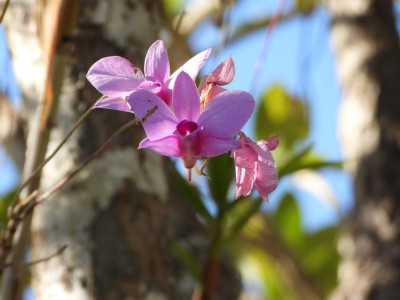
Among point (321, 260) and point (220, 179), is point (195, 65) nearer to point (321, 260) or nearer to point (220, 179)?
point (220, 179)

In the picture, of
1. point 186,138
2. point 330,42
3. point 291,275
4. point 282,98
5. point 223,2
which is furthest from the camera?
point 282,98

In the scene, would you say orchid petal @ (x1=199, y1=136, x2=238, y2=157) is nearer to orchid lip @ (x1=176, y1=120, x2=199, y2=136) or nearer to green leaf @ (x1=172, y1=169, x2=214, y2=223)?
orchid lip @ (x1=176, y1=120, x2=199, y2=136)

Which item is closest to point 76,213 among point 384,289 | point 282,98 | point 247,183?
point 247,183

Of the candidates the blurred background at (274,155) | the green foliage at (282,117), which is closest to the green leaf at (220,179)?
the blurred background at (274,155)

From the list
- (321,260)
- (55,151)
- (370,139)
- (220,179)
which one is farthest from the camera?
(321,260)

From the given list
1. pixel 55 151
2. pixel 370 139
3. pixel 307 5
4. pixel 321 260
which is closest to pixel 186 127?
pixel 55 151

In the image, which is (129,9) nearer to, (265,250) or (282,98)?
(265,250)

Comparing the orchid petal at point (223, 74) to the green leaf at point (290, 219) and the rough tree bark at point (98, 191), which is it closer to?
the rough tree bark at point (98, 191)
